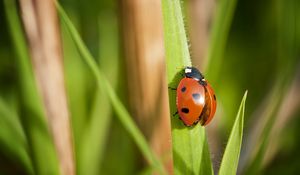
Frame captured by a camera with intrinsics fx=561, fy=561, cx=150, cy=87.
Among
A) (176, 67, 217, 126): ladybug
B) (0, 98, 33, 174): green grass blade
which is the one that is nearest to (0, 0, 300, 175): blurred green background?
(0, 98, 33, 174): green grass blade

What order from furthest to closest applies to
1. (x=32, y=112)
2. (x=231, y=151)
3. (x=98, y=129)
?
(x=98, y=129) → (x=32, y=112) → (x=231, y=151)

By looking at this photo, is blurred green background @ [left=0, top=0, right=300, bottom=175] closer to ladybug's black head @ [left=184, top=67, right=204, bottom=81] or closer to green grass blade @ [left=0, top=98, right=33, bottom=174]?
green grass blade @ [left=0, top=98, right=33, bottom=174]

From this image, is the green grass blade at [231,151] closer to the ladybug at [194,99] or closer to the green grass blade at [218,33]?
the ladybug at [194,99]

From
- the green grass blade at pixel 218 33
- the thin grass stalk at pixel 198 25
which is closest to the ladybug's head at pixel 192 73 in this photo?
the green grass blade at pixel 218 33

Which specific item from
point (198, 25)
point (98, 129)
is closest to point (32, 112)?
point (98, 129)

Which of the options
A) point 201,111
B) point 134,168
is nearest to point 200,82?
point 201,111

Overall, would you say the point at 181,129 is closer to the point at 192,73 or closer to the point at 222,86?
the point at 192,73
